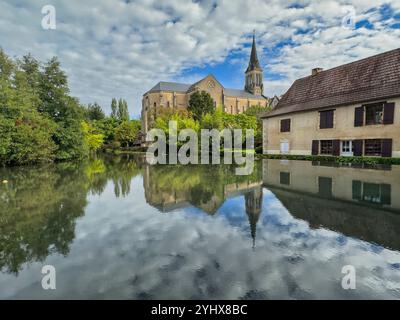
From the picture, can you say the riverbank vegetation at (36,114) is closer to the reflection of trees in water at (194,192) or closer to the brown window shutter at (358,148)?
the reflection of trees in water at (194,192)

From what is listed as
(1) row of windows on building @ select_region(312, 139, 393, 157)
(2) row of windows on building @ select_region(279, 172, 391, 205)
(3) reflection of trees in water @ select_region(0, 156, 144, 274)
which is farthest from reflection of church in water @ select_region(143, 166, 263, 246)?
(1) row of windows on building @ select_region(312, 139, 393, 157)

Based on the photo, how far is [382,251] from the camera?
411cm

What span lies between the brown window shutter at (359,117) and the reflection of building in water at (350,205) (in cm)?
976

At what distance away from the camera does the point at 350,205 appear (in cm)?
678

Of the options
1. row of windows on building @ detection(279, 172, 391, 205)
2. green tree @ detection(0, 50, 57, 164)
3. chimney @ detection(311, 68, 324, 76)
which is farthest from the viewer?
chimney @ detection(311, 68, 324, 76)

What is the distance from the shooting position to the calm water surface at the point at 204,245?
3.18 m

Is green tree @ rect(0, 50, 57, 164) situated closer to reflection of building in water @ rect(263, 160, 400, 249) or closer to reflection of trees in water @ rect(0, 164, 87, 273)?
reflection of trees in water @ rect(0, 164, 87, 273)

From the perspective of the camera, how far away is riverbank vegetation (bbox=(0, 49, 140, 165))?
18.7 m

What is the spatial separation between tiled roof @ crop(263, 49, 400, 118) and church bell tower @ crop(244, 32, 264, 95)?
5298 cm

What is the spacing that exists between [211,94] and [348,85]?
45904mm

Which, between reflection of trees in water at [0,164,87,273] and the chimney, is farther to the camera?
the chimney

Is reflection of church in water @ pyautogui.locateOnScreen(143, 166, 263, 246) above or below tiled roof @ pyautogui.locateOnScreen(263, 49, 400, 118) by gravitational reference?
below

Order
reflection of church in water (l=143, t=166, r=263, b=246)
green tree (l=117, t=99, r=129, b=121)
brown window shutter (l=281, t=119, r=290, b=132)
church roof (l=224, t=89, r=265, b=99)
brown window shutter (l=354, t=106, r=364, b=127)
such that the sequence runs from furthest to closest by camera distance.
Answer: green tree (l=117, t=99, r=129, b=121) → church roof (l=224, t=89, r=265, b=99) → brown window shutter (l=281, t=119, r=290, b=132) → brown window shutter (l=354, t=106, r=364, b=127) → reflection of church in water (l=143, t=166, r=263, b=246)
